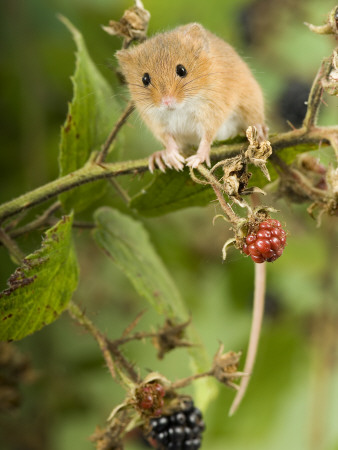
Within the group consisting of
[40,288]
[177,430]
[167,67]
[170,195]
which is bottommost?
[177,430]

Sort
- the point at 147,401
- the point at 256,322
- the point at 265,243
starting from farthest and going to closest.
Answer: the point at 256,322
the point at 147,401
the point at 265,243

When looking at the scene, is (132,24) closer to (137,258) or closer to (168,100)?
(168,100)

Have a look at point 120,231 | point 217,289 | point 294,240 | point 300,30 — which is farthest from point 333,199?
point 300,30

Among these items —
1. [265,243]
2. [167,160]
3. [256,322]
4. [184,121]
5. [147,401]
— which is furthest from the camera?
[184,121]

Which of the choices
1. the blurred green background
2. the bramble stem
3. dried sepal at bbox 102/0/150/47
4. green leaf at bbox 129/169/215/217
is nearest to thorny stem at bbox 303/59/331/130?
the bramble stem

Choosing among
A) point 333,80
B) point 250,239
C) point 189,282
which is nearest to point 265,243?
point 250,239

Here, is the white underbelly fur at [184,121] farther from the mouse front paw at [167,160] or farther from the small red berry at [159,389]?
the small red berry at [159,389]
